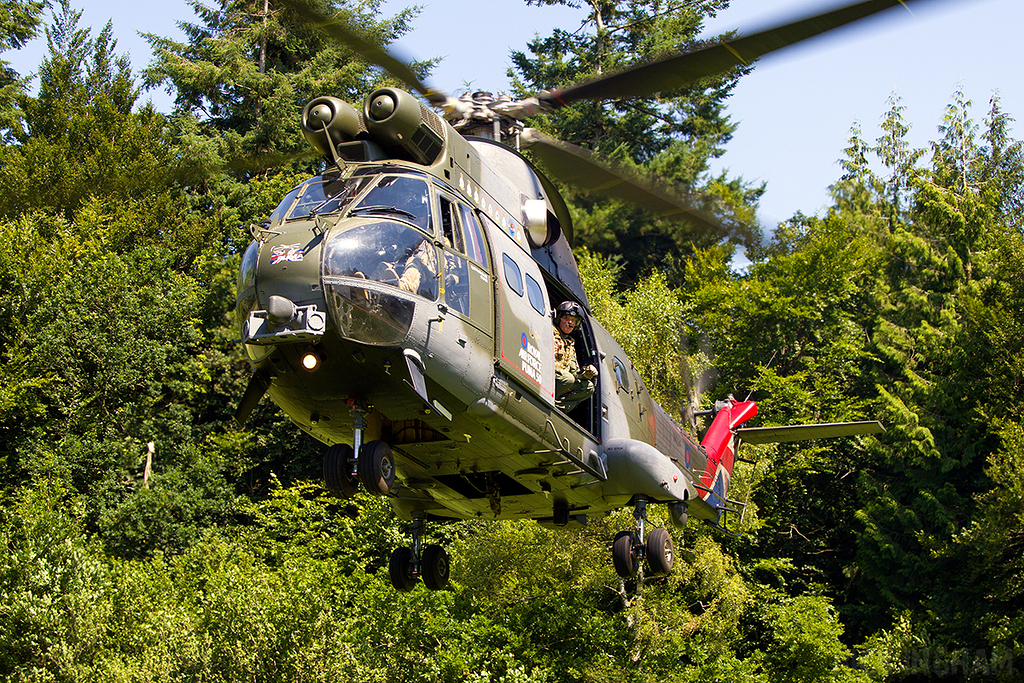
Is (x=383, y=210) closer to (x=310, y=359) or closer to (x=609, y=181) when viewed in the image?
(x=310, y=359)

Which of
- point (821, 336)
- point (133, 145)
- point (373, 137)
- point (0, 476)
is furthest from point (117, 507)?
point (821, 336)

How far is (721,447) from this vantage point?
609 inches

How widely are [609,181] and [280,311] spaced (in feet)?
15.6

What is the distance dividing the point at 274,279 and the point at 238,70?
28.8 metres

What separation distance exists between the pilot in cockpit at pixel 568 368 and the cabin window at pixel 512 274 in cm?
111

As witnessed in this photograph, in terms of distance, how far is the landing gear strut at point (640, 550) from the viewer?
11.9 meters

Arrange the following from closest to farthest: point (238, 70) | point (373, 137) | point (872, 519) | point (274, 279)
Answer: point (274, 279) < point (373, 137) < point (872, 519) < point (238, 70)

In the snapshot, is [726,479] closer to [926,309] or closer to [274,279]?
[274,279]

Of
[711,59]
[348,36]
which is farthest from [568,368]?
[348,36]

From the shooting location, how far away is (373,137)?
33.2 ft

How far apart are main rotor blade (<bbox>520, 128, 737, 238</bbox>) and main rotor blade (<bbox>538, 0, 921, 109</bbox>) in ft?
2.86

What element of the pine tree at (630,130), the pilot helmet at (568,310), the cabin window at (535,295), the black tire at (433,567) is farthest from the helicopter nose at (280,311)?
the pine tree at (630,130)

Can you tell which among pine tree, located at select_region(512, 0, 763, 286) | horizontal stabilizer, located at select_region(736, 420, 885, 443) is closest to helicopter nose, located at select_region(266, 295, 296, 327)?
horizontal stabilizer, located at select_region(736, 420, 885, 443)

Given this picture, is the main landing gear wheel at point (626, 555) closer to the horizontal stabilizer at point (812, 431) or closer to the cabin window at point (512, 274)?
the horizontal stabilizer at point (812, 431)
